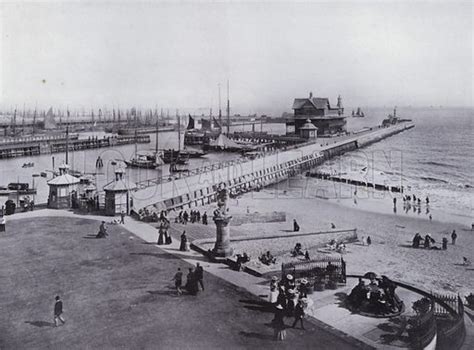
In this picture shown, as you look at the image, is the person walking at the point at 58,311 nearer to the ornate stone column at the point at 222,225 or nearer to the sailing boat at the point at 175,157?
the ornate stone column at the point at 222,225

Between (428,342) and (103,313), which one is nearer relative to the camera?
(428,342)

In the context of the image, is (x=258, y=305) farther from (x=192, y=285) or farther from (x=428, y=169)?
(x=428, y=169)

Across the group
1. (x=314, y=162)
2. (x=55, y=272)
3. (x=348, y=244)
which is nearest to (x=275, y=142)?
(x=314, y=162)

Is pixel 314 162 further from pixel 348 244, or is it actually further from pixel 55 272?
pixel 55 272

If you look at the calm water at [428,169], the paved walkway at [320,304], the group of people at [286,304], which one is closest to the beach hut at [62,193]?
the paved walkway at [320,304]

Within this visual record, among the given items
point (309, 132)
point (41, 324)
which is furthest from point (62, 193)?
point (309, 132)

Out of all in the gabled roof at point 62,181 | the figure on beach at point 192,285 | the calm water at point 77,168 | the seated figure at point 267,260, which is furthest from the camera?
the calm water at point 77,168
